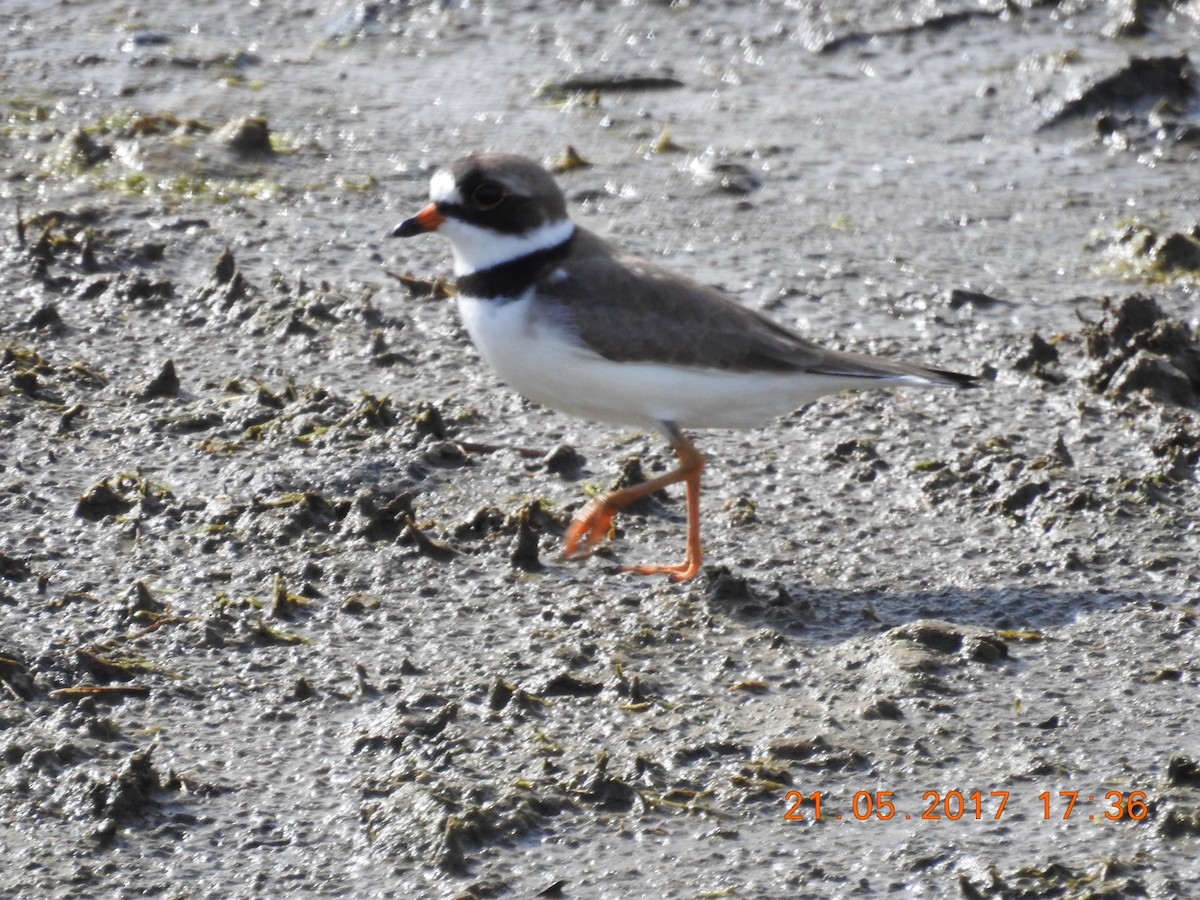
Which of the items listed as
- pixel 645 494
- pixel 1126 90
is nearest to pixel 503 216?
pixel 645 494

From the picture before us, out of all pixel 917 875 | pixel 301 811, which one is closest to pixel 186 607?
pixel 301 811

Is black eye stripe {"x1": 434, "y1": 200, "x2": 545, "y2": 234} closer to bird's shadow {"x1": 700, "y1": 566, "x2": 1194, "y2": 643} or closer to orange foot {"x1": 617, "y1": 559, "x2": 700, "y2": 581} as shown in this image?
orange foot {"x1": 617, "y1": 559, "x2": 700, "y2": 581}

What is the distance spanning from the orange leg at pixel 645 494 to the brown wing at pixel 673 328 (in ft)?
0.99

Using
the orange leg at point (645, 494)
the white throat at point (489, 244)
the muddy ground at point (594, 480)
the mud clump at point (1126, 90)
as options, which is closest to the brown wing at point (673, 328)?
the white throat at point (489, 244)

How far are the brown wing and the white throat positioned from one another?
13cm

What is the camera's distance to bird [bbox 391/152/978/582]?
225 inches

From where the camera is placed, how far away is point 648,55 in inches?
410

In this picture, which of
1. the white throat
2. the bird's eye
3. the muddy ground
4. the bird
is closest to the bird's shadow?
the muddy ground

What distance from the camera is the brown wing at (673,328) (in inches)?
225

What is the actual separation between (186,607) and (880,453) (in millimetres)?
2698

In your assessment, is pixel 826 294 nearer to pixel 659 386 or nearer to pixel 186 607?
pixel 659 386

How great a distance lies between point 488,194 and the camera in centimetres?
589
